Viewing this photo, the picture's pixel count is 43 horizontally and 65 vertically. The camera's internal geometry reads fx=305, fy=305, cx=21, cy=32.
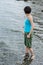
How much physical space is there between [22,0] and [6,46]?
48.8ft

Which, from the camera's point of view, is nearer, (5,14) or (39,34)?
(39,34)

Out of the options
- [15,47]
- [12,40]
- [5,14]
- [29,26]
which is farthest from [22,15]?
[29,26]

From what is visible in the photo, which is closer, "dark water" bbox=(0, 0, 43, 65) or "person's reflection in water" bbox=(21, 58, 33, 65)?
"person's reflection in water" bbox=(21, 58, 33, 65)

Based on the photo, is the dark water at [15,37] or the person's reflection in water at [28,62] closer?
the person's reflection in water at [28,62]

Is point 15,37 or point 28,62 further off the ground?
point 28,62

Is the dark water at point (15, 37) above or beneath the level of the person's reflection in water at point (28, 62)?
beneath

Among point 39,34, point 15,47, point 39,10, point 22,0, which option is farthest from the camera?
point 22,0

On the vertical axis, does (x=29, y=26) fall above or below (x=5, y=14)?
above

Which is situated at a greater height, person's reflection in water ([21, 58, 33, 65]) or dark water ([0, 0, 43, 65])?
person's reflection in water ([21, 58, 33, 65])

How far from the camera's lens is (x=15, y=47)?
10.2 m

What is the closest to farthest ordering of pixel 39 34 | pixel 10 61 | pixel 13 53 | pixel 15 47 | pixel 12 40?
pixel 10 61, pixel 13 53, pixel 15 47, pixel 12 40, pixel 39 34

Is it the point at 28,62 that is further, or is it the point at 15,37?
the point at 15,37

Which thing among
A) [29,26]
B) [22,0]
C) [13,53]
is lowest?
[22,0]

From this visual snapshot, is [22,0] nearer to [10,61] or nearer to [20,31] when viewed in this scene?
[20,31]
